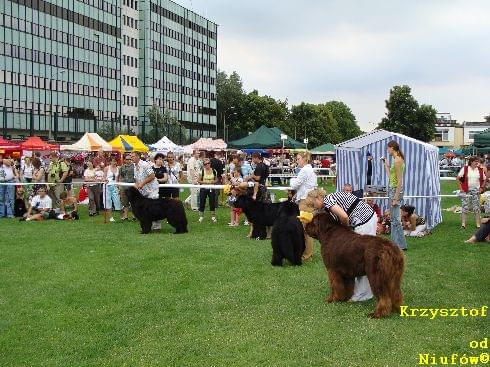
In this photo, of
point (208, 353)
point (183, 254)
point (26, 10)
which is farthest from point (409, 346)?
point (26, 10)

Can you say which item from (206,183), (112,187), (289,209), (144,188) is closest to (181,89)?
(112,187)

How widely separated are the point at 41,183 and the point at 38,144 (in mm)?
17027

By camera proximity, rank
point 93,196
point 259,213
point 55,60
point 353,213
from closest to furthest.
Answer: point 353,213, point 259,213, point 93,196, point 55,60

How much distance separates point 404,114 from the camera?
59.8 m

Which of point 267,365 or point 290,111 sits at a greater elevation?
point 290,111

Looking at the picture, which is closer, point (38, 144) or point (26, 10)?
point (38, 144)

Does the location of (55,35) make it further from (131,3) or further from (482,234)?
(482,234)

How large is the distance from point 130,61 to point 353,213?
284 ft

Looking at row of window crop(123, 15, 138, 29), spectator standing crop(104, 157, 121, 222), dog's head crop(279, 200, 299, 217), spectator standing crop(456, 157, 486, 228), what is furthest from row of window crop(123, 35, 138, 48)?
dog's head crop(279, 200, 299, 217)

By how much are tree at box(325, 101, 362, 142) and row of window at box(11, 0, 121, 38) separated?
54349mm

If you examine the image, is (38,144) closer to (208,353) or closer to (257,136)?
(257,136)

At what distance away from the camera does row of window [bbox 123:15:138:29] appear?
8812 centimetres

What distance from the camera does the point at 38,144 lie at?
→ 33594mm

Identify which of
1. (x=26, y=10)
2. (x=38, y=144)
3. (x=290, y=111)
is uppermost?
(x=26, y=10)
